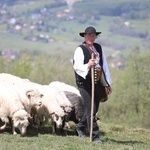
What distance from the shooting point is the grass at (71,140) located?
9.57 meters

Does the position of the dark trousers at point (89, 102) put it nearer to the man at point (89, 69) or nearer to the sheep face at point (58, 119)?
the man at point (89, 69)

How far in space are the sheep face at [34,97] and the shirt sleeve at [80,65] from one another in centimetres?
257

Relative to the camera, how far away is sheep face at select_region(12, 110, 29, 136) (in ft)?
37.2

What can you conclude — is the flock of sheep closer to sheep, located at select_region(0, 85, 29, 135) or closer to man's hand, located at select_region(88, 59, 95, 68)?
sheep, located at select_region(0, 85, 29, 135)

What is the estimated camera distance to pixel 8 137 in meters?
10.8

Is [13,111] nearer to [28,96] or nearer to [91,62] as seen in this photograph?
[28,96]

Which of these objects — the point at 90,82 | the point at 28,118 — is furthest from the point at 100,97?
the point at 28,118

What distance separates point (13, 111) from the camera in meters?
11.5

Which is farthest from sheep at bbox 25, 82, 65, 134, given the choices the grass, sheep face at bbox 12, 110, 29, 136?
sheep face at bbox 12, 110, 29, 136

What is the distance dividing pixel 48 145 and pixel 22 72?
1682 inches

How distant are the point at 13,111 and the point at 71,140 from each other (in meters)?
1.85

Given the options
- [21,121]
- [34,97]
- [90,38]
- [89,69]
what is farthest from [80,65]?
[34,97]

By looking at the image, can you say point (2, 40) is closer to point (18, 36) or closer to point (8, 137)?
point (18, 36)

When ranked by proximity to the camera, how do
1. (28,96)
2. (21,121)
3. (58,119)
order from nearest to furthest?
(21,121)
(58,119)
(28,96)
